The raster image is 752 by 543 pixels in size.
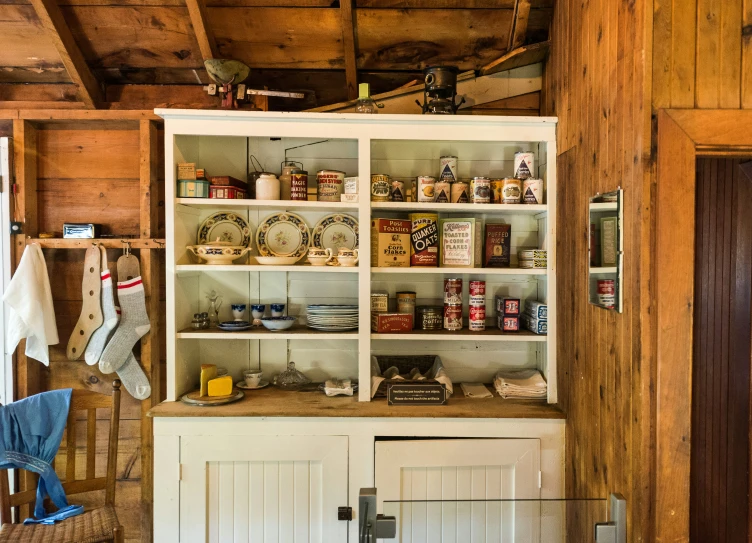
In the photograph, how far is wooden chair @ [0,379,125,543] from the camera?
5.95ft

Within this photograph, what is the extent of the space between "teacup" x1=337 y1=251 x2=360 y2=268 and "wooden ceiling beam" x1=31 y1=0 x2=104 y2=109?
133 cm

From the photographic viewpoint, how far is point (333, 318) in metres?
2.28

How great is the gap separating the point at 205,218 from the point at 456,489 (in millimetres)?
1620

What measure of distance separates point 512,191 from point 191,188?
1.35 meters

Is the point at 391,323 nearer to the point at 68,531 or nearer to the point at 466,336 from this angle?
the point at 466,336

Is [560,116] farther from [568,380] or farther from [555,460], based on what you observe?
[555,460]

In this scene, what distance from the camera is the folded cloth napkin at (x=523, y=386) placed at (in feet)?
7.34

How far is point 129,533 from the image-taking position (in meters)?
2.46

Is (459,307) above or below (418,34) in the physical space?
below

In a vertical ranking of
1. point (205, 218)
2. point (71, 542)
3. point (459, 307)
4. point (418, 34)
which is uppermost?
point (418, 34)

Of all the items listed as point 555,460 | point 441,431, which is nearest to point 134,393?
point 441,431

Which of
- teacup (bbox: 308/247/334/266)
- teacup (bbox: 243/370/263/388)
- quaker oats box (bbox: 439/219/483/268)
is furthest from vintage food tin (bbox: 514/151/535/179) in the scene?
teacup (bbox: 243/370/263/388)

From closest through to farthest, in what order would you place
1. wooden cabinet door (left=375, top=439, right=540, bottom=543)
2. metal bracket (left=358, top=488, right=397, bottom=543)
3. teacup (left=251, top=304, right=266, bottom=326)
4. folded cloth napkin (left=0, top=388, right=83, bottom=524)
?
1. metal bracket (left=358, top=488, right=397, bottom=543)
2. folded cloth napkin (left=0, top=388, right=83, bottom=524)
3. wooden cabinet door (left=375, top=439, right=540, bottom=543)
4. teacup (left=251, top=304, right=266, bottom=326)

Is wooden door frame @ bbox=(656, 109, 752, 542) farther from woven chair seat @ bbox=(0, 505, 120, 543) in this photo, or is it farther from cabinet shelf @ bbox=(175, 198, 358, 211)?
woven chair seat @ bbox=(0, 505, 120, 543)
